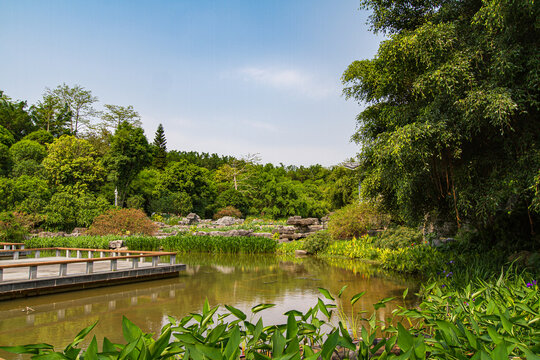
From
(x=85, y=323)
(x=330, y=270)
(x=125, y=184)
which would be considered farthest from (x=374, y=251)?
(x=125, y=184)

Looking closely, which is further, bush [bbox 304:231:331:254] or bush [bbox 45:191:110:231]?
bush [bbox 45:191:110:231]

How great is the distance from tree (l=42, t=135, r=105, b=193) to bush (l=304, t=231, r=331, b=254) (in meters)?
14.5

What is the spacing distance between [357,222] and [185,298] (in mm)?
8866

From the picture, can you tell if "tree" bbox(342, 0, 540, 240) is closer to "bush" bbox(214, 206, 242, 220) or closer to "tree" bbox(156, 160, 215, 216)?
"bush" bbox(214, 206, 242, 220)

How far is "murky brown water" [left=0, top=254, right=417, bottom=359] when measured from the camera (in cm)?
437

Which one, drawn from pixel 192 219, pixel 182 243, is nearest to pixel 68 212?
pixel 182 243

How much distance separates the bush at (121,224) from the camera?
15680mm

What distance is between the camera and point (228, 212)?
27469 mm

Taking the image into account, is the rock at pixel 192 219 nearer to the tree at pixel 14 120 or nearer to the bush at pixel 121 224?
the bush at pixel 121 224

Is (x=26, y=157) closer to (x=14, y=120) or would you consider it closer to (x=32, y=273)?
(x=14, y=120)

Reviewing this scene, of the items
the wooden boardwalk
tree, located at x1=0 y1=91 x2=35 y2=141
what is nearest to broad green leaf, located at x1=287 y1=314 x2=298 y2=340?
the wooden boardwalk

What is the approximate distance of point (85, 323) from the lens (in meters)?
4.55

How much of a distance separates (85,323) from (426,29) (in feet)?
20.3

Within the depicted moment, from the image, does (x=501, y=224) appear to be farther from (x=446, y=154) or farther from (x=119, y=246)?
(x=119, y=246)
